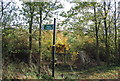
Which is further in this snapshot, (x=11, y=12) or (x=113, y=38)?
(x=113, y=38)

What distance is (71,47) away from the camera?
1263 cm

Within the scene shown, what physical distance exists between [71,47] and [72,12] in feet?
18.1

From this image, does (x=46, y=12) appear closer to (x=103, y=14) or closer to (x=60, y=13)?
(x=60, y=13)

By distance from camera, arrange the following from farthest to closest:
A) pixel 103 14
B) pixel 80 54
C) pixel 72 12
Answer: pixel 80 54 < pixel 103 14 < pixel 72 12

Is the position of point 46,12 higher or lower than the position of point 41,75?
higher

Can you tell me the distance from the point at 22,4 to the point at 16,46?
2177 millimetres

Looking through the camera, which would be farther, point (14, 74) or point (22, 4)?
point (22, 4)

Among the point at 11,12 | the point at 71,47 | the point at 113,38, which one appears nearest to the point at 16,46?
the point at 11,12

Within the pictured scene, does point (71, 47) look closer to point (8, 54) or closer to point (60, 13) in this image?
point (60, 13)

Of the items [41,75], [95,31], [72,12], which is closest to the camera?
[41,75]

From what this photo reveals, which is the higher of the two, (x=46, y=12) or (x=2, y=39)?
(x=46, y=12)

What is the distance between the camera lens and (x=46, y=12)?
276 inches

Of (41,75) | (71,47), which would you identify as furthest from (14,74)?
(71,47)

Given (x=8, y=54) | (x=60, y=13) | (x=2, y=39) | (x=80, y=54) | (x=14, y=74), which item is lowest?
(x=80, y=54)
